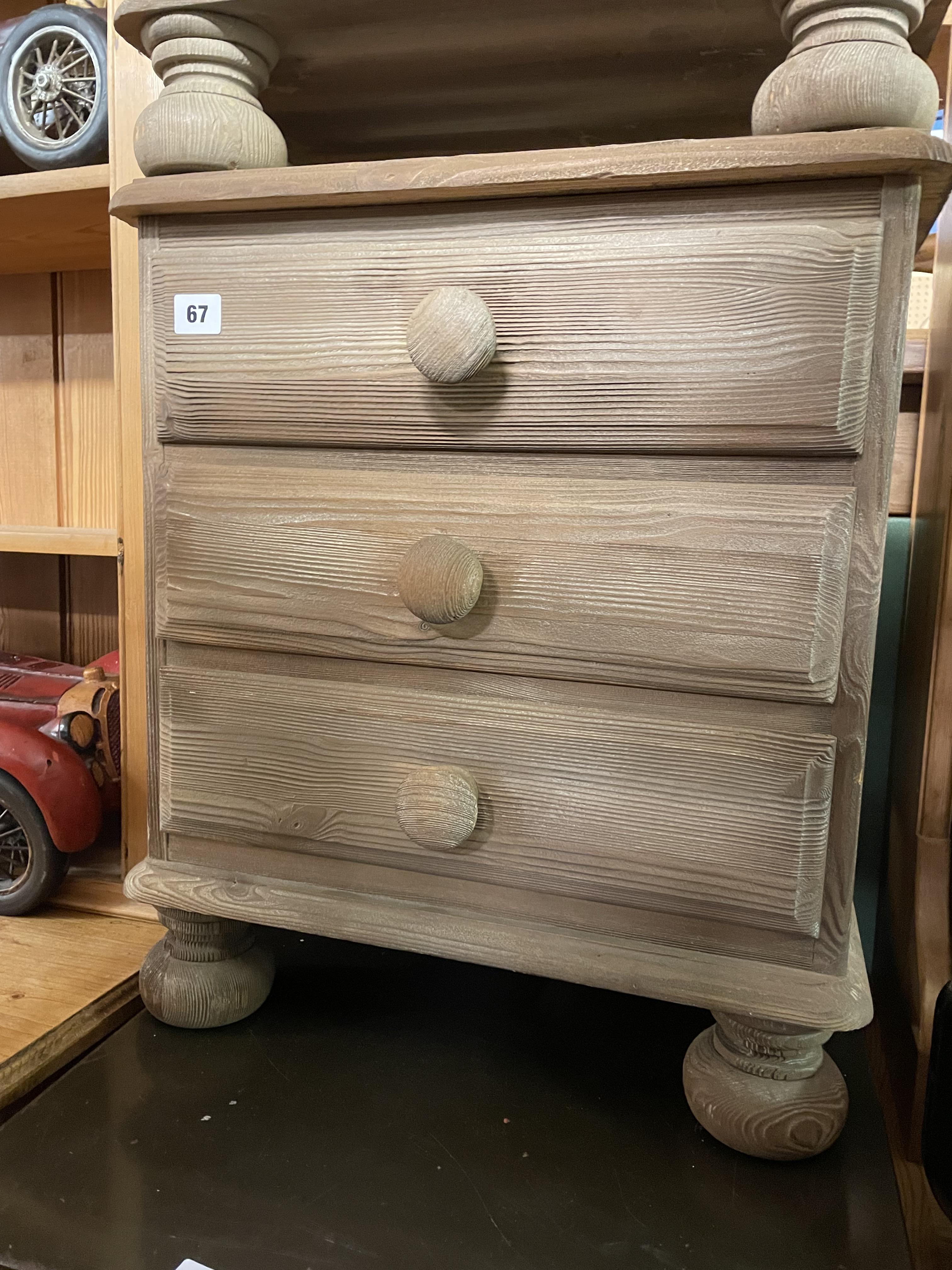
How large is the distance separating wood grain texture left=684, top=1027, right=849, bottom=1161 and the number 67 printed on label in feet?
2.29

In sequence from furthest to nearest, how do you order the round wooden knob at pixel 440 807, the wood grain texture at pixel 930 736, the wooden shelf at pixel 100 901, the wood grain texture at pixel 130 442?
the wooden shelf at pixel 100 901 < the wood grain texture at pixel 130 442 < the wood grain texture at pixel 930 736 < the round wooden knob at pixel 440 807

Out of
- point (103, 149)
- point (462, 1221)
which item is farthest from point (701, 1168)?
point (103, 149)

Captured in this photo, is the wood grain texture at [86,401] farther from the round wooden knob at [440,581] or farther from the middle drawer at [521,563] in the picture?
the round wooden knob at [440,581]

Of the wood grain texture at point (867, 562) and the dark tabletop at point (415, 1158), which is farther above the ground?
the wood grain texture at point (867, 562)

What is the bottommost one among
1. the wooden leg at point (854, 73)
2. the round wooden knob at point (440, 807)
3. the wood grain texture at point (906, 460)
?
the round wooden knob at point (440, 807)

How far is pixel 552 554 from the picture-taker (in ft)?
2.17

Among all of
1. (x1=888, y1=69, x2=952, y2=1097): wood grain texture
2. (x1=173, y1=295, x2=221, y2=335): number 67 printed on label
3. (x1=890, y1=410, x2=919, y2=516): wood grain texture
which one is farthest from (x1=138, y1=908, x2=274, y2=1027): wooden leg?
(x1=890, y1=410, x2=919, y2=516): wood grain texture

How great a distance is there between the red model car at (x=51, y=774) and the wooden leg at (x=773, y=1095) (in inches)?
27.8

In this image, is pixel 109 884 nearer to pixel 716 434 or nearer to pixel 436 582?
pixel 436 582

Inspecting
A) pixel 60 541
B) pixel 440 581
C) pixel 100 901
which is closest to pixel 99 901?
pixel 100 901

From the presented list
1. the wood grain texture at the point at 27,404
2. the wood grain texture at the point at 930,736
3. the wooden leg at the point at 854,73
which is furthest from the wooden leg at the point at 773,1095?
the wood grain texture at the point at 27,404

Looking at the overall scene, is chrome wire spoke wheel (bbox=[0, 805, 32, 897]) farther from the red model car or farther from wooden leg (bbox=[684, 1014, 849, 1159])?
wooden leg (bbox=[684, 1014, 849, 1159])

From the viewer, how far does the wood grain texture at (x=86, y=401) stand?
1.31m

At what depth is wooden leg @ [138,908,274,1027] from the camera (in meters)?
0.81
